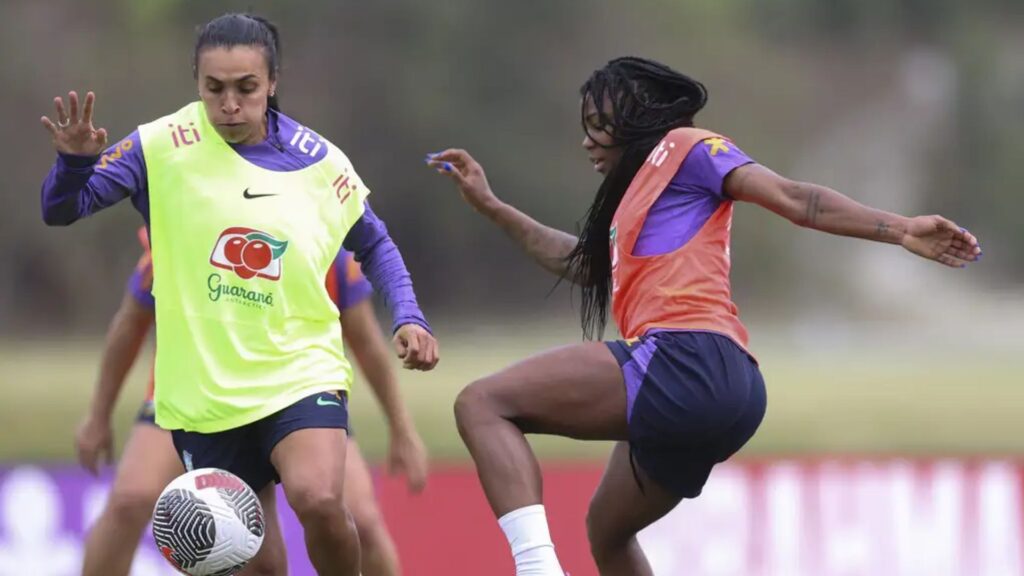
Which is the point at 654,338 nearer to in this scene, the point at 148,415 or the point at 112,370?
the point at 148,415

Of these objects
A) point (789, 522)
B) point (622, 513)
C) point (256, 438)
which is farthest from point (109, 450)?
point (789, 522)

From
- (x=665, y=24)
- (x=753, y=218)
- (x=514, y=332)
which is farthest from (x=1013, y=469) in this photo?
(x=665, y=24)

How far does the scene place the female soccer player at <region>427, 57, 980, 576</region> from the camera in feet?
16.0

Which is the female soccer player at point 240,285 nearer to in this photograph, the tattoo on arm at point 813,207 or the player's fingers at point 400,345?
the player's fingers at point 400,345

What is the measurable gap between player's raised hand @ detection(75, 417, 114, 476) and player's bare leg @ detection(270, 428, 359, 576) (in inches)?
73.4

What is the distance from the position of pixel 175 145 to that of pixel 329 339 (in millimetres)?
772

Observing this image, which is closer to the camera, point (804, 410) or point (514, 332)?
point (514, 332)

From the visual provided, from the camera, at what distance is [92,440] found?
6.70 m

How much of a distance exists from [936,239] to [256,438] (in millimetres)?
2133

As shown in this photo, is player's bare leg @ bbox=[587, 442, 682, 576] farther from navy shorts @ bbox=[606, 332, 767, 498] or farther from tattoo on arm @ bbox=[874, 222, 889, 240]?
tattoo on arm @ bbox=[874, 222, 889, 240]

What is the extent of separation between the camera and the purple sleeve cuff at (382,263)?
5.34 m

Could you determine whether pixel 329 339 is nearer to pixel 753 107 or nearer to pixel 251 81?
pixel 251 81

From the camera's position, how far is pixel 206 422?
5121 mm

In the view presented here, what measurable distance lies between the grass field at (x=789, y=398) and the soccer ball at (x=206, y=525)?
11612 millimetres
